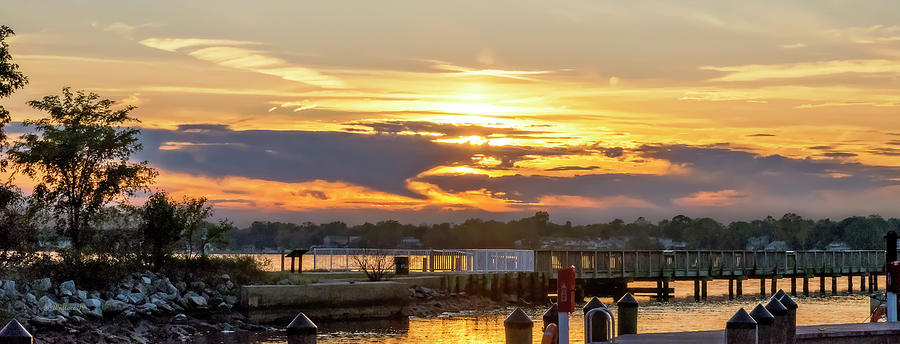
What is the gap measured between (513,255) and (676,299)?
19.1 meters

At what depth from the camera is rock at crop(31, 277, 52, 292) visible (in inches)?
1560

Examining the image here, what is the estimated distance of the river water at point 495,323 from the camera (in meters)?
41.1

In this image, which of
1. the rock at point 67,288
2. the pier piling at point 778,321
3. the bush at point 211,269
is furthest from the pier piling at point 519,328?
the bush at point 211,269

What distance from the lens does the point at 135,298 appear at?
41.1 meters

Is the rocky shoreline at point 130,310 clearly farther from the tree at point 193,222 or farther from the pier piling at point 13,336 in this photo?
the pier piling at point 13,336

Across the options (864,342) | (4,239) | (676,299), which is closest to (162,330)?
(4,239)

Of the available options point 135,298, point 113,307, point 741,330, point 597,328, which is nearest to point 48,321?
point 113,307

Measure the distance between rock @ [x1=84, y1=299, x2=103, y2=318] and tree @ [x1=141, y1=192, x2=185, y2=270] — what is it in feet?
22.0

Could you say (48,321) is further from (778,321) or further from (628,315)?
(778,321)

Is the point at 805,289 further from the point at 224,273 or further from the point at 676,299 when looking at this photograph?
the point at 224,273

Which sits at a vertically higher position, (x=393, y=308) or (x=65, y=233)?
(x=65, y=233)

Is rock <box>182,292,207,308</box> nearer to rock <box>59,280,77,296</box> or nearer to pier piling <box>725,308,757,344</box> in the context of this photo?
rock <box>59,280,77,296</box>

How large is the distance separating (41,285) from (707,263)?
45639 mm

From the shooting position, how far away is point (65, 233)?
164 ft
